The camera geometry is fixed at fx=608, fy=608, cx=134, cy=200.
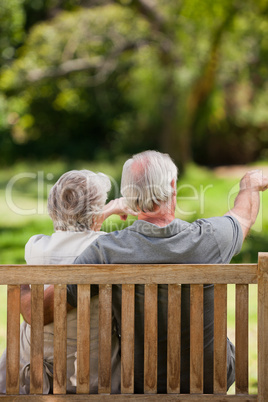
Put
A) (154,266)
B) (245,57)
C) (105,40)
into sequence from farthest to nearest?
1. (105,40)
2. (245,57)
3. (154,266)

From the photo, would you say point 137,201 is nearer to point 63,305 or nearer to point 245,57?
point 63,305

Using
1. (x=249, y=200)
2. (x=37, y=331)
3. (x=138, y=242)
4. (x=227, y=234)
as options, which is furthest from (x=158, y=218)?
(x=37, y=331)

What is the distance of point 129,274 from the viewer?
206 centimetres

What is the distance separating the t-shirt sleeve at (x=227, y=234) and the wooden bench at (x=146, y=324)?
15 cm

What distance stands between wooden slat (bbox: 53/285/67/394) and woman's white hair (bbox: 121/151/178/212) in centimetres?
42

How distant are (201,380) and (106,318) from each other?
40 cm

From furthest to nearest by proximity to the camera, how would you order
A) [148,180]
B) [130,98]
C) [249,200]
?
[130,98] < [249,200] < [148,180]

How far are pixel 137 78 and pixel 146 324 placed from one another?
48.4 ft

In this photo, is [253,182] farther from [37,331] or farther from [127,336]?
[37,331]

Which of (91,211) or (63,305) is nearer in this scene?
(63,305)

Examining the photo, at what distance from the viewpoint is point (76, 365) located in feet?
7.08

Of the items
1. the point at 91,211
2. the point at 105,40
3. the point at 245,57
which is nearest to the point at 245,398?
the point at 91,211

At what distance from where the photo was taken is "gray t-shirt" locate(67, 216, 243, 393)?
2.14 meters

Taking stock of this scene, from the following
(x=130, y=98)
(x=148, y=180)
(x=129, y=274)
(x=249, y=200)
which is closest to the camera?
(x=129, y=274)
